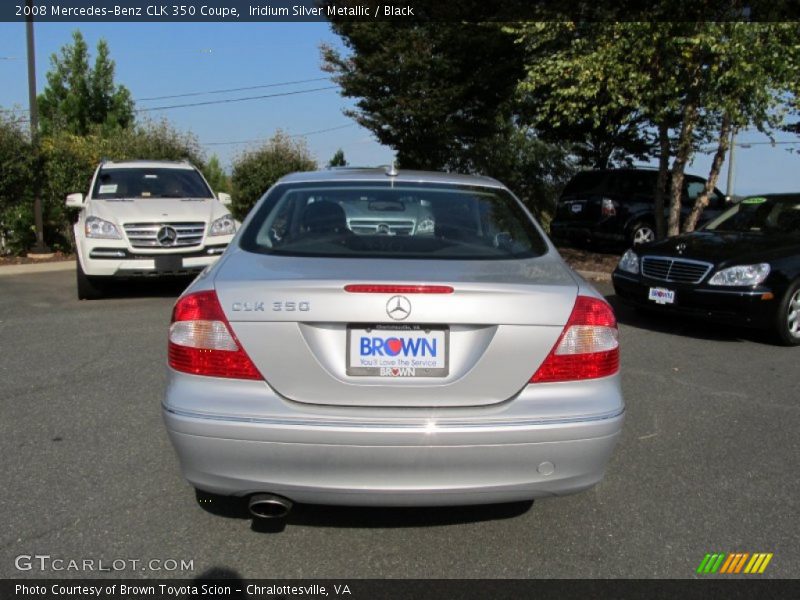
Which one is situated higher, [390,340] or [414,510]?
[390,340]

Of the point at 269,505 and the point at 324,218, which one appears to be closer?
the point at 269,505

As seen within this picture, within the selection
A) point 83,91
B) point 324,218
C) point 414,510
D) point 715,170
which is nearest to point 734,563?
point 414,510

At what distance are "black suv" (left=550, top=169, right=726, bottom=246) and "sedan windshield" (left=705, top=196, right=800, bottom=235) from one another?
4.74 m

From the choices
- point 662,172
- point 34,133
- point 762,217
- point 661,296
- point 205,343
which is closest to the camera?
point 205,343

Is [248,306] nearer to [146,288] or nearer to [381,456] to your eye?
[381,456]

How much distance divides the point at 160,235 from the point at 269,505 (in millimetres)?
6344

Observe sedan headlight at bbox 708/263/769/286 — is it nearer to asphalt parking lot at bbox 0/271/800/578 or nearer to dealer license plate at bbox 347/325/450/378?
asphalt parking lot at bbox 0/271/800/578

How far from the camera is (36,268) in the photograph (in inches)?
467

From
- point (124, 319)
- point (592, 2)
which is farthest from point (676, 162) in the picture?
point (124, 319)

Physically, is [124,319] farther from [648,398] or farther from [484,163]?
[484,163]

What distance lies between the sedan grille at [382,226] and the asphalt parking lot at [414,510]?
1.33 metres

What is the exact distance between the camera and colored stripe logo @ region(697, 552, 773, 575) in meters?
2.80
